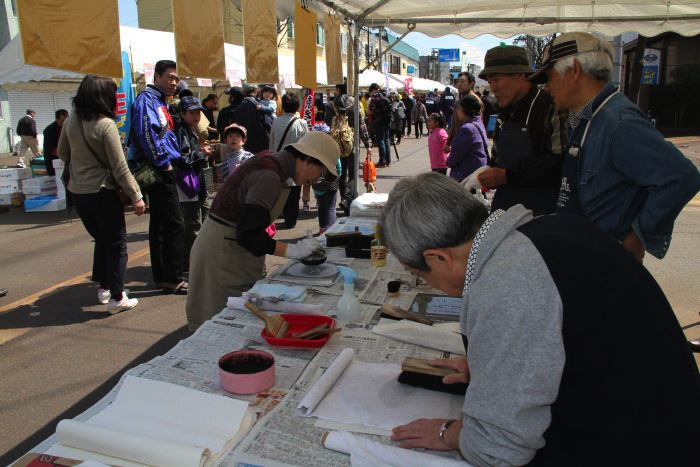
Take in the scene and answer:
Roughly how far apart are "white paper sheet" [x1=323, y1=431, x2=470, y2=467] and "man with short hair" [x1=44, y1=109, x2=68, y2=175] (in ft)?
26.2

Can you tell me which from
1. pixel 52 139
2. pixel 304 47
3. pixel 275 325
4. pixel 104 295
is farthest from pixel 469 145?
pixel 52 139

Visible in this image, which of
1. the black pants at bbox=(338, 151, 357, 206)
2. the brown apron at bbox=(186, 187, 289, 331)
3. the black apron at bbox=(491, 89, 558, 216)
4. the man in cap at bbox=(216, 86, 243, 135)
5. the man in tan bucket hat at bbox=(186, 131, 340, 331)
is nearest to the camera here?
the man in tan bucket hat at bbox=(186, 131, 340, 331)

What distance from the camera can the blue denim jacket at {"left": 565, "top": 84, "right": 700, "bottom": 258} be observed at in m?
1.95

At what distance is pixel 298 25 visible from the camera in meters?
4.61

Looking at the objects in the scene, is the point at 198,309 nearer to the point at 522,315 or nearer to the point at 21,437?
the point at 21,437

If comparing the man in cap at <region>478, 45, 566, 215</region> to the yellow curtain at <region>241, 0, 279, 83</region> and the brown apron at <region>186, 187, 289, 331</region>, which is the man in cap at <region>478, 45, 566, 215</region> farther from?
the yellow curtain at <region>241, 0, 279, 83</region>

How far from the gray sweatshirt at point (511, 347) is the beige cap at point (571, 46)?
1.45 metres

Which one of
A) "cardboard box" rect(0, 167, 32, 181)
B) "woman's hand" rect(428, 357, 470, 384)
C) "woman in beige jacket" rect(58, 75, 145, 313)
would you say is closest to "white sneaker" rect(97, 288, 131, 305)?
"woman in beige jacket" rect(58, 75, 145, 313)

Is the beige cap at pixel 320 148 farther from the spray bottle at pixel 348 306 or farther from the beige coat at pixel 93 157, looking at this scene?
the beige coat at pixel 93 157

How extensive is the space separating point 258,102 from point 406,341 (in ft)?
16.8

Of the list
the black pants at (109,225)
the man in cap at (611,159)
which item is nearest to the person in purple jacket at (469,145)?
the man in cap at (611,159)

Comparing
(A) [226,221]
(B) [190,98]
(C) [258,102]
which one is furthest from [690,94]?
(A) [226,221]

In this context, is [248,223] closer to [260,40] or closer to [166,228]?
[260,40]

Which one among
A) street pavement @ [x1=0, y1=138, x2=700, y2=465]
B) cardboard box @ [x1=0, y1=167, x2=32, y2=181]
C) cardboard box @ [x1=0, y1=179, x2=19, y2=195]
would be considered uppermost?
cardboard box @ [x1=0, y1=167, x2=32, y2=181]
